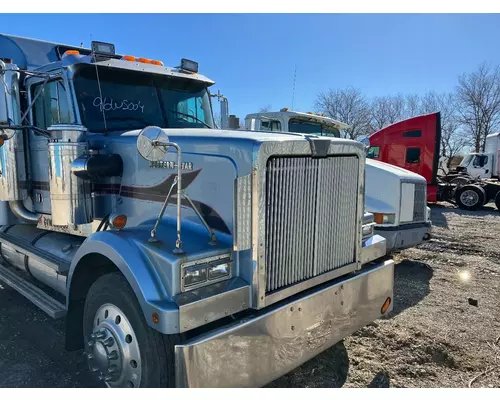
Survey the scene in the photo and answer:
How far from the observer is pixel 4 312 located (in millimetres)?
4777

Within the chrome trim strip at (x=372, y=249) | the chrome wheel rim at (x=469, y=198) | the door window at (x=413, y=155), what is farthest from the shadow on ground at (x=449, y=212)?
the chrome trim strip at (x=372, y=249)

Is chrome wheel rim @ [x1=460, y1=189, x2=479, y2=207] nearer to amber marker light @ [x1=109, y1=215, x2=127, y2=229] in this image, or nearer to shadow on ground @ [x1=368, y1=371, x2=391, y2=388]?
shadow on ground @ [x1=368, y1=371, x2=391, y2=388]

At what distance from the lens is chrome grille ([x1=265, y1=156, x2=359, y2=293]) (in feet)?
8.94

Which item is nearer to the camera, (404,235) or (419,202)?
(404,235)

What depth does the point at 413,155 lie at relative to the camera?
13570 mm

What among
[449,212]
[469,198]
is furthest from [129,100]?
[469,198]

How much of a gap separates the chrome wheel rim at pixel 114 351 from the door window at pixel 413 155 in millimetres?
12573

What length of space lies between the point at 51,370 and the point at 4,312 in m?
1.73

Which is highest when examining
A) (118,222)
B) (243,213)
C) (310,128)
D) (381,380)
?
(310,128)

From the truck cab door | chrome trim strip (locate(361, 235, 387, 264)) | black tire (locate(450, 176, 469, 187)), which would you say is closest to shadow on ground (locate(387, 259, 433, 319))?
chrome trim strip (locate(361, 235, 387, 264))

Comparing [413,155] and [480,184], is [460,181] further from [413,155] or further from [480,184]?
[413,155]

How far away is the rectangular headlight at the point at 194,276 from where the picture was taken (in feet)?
8.04

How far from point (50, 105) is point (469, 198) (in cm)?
1443

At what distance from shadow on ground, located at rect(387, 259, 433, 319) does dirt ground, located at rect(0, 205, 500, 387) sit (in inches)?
0.5
